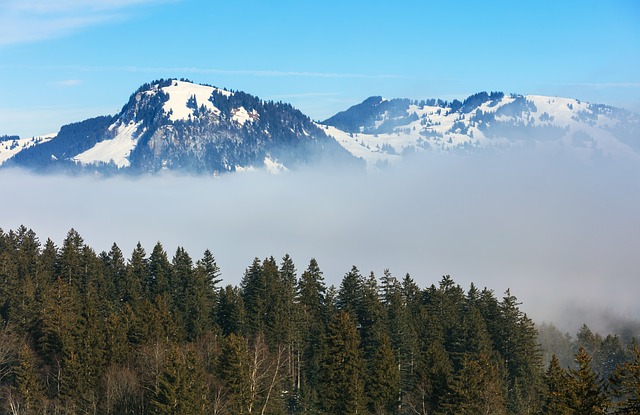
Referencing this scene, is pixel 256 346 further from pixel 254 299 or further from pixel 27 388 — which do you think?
pixel 254 299

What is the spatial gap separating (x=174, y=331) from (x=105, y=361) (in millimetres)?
9500

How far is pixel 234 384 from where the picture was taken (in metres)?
53.6

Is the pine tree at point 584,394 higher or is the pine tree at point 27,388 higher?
the pine tree at point 584,394

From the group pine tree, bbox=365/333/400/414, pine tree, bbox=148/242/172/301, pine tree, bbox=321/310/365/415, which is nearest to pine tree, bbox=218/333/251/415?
pine tree, bbox=321/310/365/415

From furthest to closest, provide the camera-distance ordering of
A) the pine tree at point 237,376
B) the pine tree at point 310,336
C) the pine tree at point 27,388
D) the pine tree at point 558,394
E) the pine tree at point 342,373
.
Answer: the pine tree at point 310,336 < the pine tree at point 342,373 < the pine tree at point 27,388 < the pine tree at point 237,376 < the pine tree at point 558,394

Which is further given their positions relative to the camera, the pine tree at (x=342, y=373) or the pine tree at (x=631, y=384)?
the pine tree at (x=342, y=373)

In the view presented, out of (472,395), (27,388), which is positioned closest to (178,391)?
(27,388)

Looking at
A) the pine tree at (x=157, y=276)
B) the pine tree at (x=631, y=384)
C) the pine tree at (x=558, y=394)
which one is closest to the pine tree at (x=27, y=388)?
the pine tree at (x=157, y=276)

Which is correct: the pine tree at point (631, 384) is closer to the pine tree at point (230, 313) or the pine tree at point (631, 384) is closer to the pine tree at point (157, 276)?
the pine tree at point (230, 313)

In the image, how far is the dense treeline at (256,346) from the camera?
51562 millimetres

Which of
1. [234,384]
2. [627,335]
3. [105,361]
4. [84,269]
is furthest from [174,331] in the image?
[627,335]

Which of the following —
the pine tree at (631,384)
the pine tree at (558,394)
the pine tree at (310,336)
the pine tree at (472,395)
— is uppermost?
the pine tree at (631,384)

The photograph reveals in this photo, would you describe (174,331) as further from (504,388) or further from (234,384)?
(504,388)

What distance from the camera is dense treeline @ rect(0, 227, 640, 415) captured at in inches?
2030
